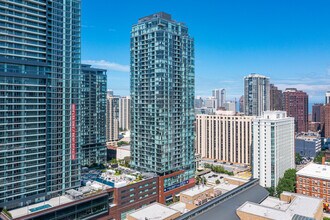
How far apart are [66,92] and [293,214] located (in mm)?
58159

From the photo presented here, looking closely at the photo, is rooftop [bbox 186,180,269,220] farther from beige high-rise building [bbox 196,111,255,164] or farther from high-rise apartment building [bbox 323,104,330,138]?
high-rise apartment building [bbox 323,104,330,138]

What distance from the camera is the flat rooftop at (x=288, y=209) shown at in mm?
51562

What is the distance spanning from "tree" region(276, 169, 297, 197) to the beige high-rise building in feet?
119

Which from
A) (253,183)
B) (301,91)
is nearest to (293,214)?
(253,183)

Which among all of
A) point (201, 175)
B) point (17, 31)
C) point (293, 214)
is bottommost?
point (201, 175)

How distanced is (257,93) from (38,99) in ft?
421

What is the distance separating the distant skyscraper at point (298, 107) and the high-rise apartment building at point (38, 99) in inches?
6526

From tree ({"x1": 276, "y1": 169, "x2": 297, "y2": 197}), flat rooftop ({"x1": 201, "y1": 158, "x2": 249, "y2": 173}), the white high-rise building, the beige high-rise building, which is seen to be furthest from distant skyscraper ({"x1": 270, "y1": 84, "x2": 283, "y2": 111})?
tree ({"x1": 276, "y1": 169, "x2": 297, "y2": 197})

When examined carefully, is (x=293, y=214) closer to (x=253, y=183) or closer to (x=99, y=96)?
(x=253, y=183)

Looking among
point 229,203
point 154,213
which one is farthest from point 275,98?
point 154,213

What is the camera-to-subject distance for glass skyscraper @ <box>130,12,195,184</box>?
77.2 meters

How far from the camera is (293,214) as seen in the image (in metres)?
52.4

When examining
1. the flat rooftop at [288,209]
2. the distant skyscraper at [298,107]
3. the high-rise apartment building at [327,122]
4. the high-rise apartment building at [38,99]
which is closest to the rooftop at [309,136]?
the high-rise apartment building at [327,122]

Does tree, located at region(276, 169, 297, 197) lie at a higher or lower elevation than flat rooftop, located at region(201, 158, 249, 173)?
higher
